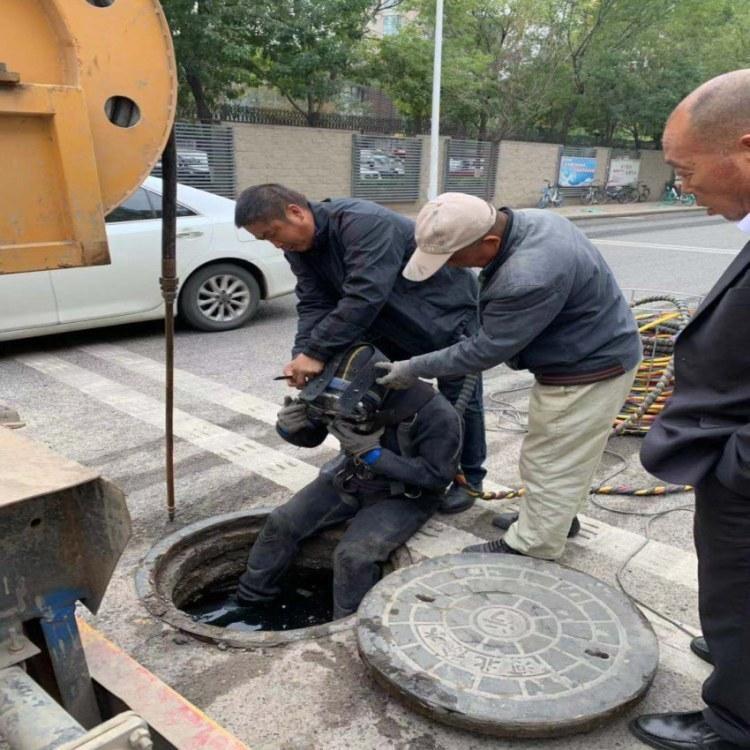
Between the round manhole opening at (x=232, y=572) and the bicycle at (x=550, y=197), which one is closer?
the round manhole opening at (x=232, y=572)

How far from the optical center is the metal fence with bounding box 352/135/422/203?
17.8 meters

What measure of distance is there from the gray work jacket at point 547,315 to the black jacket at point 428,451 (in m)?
0.28

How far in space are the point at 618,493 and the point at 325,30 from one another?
1414 centimetres

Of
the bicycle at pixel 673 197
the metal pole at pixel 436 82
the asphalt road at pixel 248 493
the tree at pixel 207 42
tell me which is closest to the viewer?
the asphalt road at pixel 248 493

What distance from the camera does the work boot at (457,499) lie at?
345 cm

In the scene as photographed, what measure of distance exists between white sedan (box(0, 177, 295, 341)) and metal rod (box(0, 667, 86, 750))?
4.37 metres

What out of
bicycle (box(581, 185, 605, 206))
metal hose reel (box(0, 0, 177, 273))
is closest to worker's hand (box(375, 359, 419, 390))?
metal hose reel (box(0, 0, 177, 273))

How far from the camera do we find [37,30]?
5.26 ft

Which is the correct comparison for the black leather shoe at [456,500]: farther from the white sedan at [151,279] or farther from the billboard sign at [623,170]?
the billboard sign at [623,170]

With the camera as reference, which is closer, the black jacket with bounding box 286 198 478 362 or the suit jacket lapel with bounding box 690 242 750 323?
the suit jacket lapel with bounding box 690 242 750 323

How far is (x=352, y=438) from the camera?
9.57 ft

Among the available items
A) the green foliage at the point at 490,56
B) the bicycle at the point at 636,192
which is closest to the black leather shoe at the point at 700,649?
the green foliage at the point at 490,56

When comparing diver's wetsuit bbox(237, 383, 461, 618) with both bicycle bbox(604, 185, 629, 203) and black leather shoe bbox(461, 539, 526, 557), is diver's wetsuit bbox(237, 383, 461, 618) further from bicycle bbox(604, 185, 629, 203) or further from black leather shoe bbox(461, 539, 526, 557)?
bicycle bbox(604, 185, 629, 203)

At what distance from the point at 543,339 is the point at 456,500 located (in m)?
1.07
